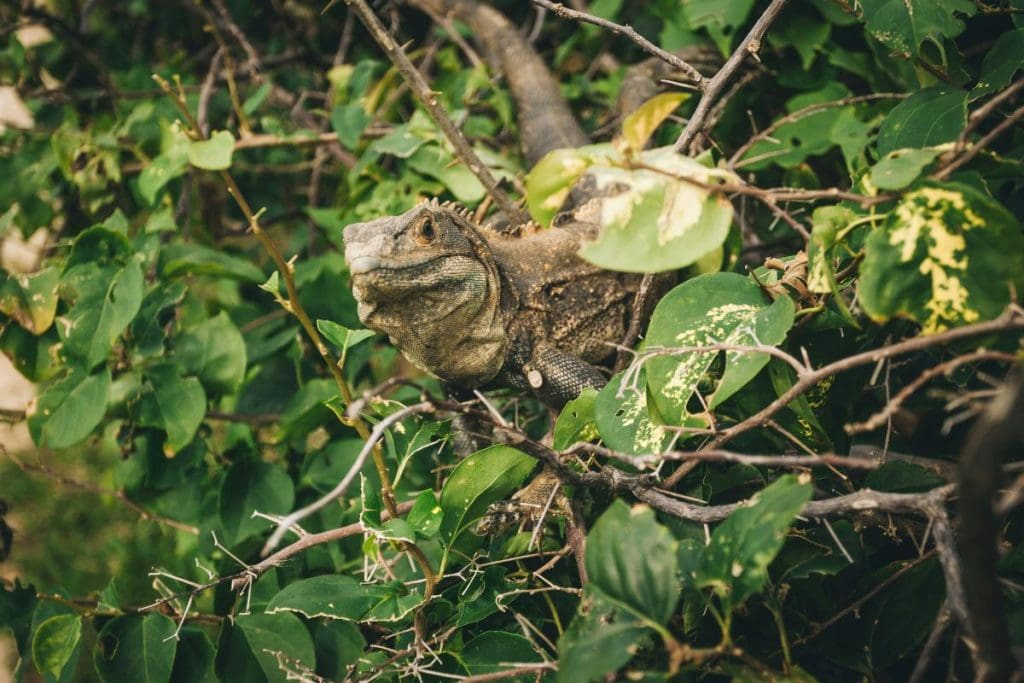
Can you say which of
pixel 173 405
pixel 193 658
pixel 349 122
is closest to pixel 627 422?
pixel 193 658

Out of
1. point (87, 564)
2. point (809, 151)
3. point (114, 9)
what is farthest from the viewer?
point (87, 564)

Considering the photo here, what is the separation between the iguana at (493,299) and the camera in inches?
91.0

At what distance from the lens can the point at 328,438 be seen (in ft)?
9.89

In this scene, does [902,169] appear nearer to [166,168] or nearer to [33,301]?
[166,168]

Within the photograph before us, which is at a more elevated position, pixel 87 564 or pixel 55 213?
pixel 55 213

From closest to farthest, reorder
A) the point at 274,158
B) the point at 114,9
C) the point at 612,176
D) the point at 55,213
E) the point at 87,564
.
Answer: the point at 612,176
the point at 55,213
the point at 274,158
the point at 114,9
the point at 87,564

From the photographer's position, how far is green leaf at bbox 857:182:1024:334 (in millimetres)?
1363

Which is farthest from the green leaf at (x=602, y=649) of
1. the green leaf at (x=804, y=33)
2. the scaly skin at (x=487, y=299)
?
the green leaf at (x=804, y=33)

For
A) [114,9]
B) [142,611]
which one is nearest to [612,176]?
[142,611]

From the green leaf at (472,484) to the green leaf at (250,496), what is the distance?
1.13 metres

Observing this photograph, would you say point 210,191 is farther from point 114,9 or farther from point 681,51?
point 681,51

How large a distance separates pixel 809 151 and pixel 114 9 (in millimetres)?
4247

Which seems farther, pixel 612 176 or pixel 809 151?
pixel 809 151

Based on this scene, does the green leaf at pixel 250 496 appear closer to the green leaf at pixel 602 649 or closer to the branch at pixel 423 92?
the branch at pixel 423 92
